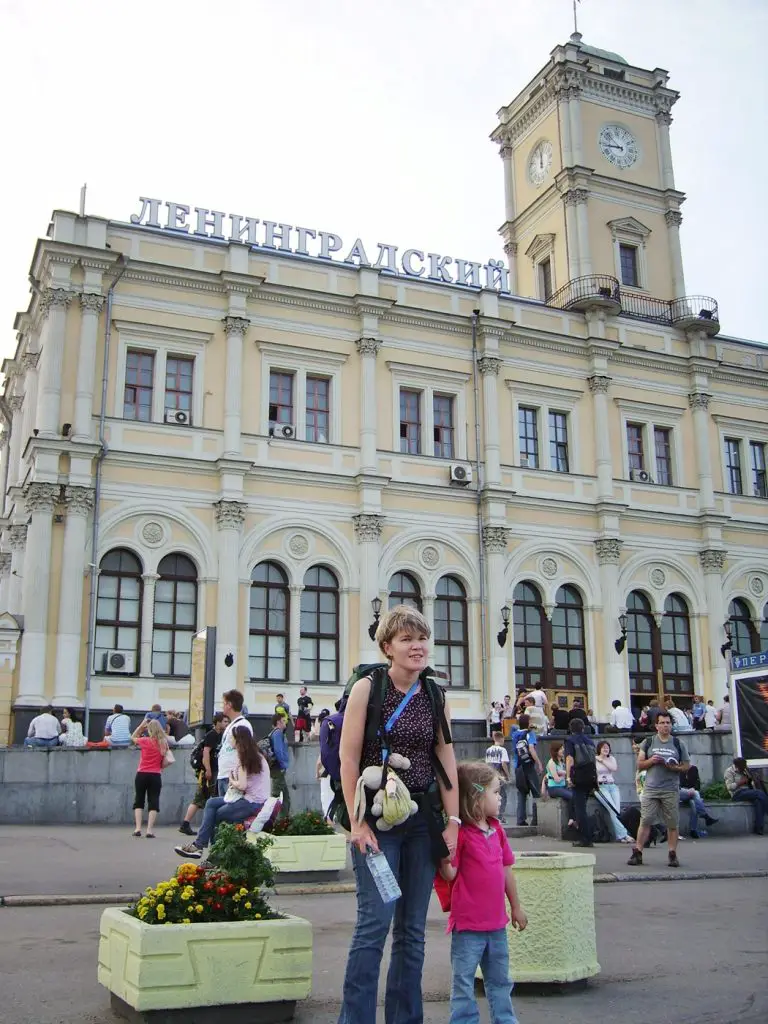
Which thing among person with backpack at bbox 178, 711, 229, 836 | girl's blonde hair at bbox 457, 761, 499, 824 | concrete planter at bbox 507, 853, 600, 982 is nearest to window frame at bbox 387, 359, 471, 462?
person with backpack at bbox 178, 711, 229, 836

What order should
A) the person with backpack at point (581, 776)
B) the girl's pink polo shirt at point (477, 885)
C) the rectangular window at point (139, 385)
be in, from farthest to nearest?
the rectangular window at point (139, 385)
the person with backpack at point (581, 776)
the girl's pink polo shirt at point (477, 885)

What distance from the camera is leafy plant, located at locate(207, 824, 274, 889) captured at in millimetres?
6609

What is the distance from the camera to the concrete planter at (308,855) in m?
12.1

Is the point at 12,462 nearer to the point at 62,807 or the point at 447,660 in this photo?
the point at 447,660

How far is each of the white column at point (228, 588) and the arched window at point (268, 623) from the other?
2.30ft

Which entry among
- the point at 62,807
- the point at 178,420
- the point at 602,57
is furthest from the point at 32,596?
the point at 602,57

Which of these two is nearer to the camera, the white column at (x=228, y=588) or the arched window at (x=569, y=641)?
the white column at (x=228, y=588)

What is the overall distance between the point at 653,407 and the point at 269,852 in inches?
1156

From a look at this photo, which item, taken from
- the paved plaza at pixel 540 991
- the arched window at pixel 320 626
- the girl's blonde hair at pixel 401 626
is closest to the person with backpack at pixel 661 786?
the paved plaza at pixel 540 991

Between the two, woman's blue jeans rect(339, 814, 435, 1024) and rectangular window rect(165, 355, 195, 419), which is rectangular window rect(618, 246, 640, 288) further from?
woman's blue jeans rect(339, 814, 435, 1024)

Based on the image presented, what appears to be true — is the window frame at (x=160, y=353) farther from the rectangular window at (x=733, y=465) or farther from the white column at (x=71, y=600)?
the rectangular window at (x=733, y=465)

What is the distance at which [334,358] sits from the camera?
33.8m

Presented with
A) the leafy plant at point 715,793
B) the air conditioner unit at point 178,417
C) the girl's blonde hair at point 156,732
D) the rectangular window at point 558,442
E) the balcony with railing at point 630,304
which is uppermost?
the balcony with railing at point 630,304

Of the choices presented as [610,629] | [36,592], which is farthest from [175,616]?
[610,629]
